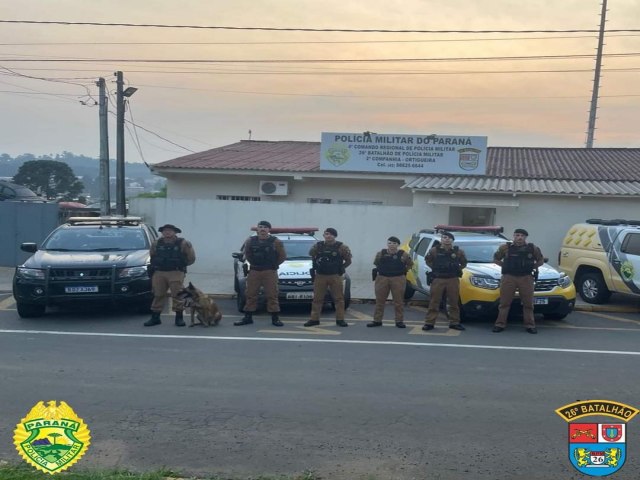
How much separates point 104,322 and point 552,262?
10426 mm

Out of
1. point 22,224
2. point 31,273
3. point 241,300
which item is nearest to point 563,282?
point 241,300

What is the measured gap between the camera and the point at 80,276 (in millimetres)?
9922

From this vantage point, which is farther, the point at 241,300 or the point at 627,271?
the point at 627,271

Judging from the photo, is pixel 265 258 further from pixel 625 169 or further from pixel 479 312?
A: pixel 625 169

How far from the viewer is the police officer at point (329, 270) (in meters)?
10.0

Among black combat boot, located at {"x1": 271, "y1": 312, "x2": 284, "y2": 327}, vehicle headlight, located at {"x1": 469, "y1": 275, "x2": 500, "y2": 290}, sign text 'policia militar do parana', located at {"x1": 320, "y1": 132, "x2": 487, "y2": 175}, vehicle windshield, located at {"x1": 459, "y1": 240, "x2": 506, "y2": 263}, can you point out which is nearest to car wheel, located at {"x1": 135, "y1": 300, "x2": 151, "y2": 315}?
black combat boot, located at {"x1": 271, "y1": 312, "x2": 284, "y2": 327}

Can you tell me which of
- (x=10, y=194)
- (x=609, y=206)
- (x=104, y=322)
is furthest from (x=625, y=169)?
(x=10, y=194)

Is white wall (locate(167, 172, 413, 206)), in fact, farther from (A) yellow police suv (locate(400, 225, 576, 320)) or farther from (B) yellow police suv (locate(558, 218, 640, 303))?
(A) yellow police suv (locate(400, 225, 576, 320))

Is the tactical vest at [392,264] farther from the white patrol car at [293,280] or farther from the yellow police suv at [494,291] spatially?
the white patrol car at [293,280]

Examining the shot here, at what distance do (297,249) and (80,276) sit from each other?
3998 mm

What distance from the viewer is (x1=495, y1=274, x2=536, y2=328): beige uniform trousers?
31.8 feet

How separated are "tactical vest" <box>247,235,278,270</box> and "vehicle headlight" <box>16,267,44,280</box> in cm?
324

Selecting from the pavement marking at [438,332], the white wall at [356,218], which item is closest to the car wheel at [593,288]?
the white wall at [356,218]

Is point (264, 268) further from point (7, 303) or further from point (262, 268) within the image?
point (7, 303)
